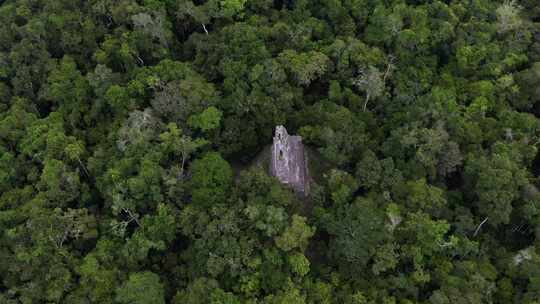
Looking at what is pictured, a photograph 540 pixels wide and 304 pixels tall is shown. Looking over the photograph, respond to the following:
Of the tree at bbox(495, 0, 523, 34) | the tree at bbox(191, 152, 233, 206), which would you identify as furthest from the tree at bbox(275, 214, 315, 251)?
the tree at bbox(495, 0, 523, 34)

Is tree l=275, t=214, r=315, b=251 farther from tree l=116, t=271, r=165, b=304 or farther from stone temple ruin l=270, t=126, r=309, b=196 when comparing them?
tree l=116, t=271, r=165, b=304

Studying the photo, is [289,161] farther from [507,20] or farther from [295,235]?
[507,20]

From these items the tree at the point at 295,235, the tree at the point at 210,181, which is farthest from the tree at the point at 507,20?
the tree at the point at 210,181

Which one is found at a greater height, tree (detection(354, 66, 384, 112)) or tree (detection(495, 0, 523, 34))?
tree (detection(495, 0, 523, 34))

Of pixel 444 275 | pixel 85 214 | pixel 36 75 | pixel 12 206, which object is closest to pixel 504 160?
pixel 444 275

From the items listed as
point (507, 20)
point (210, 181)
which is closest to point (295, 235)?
point (210, 181)
